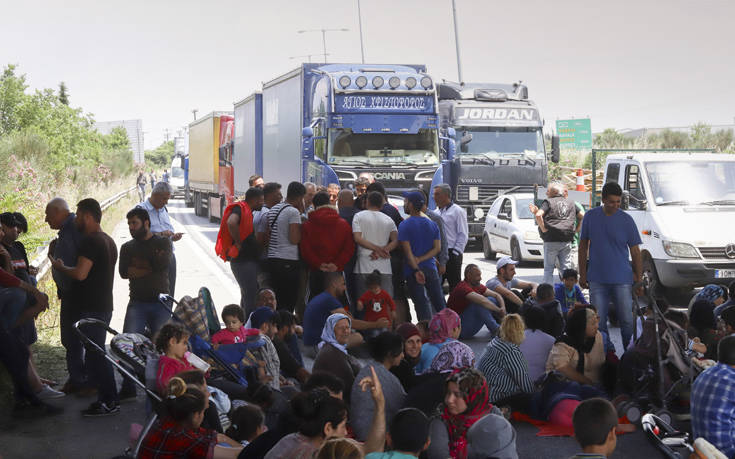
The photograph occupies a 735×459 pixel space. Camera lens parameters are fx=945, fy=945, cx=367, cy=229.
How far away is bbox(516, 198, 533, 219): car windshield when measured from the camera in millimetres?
20148

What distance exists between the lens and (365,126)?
63.3 feet

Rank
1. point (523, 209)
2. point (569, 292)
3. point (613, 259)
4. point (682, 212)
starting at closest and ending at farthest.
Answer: point (613, 259), point (569, 292), point (682, 212), point (523, 209)

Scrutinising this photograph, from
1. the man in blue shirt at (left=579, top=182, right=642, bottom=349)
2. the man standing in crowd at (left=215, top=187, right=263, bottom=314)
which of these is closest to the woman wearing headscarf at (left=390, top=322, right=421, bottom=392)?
the man in blue shirt at (left=579, top=182, right=642, bottom=349)

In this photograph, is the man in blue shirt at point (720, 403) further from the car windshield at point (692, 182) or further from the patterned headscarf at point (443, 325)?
the car windshield at point (692, 182)

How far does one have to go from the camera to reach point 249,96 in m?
28.2

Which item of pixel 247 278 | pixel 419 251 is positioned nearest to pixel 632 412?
pixel 419 251

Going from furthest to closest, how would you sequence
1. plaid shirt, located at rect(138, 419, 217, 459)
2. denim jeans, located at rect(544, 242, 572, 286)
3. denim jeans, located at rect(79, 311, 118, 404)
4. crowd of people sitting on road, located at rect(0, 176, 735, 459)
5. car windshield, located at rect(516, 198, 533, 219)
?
1. car windshield, located at rect(516, 198, 533, 219)
2. denim jeans, located at rect(544, 242, 572, 286)
3. denim jeans, located at rect(79, 311, 118, 404)
4. crowd of people sitting on road, located at rect(0, 176, 735, 459)
5. plaid shirt, located at rect(138, 419, 217, 459)

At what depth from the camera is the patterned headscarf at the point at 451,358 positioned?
741 cm

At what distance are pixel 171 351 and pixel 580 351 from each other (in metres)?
3.73

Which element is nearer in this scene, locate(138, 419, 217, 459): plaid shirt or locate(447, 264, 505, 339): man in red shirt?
locate(138, 419, 217, 459): plaid shirt

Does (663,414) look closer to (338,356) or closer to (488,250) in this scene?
(338,356)

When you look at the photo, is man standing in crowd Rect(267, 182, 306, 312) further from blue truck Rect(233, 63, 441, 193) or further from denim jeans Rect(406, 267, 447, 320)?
blue truck Rect(233, 63, 441, 193)

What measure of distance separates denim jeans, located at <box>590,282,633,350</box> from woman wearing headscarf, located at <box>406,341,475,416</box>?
3.01 metres

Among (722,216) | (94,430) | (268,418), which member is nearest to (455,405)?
(268,418)
